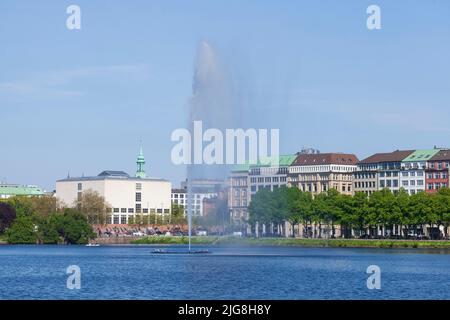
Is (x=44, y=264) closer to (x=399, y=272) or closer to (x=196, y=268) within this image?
(x=196, y=268)

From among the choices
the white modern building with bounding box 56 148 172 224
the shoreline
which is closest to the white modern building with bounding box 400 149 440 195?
the shoreline

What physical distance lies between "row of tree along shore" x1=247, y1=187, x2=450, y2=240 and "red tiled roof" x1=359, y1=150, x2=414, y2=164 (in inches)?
585

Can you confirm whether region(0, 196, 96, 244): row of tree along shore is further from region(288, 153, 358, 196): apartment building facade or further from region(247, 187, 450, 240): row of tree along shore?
region(288, 153, 358, 196): apartment building facade

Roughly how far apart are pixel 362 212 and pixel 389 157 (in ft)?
129

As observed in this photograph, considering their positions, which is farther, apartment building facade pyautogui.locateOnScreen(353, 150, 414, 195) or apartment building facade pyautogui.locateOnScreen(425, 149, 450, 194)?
apartment building facade pyautogui.locateOnScreen(353, 150, 414, 195)

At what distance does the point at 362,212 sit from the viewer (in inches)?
4365

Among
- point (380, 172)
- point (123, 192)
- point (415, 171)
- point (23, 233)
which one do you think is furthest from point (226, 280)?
point (123, 192)

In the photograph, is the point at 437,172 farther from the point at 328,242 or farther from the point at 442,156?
the point at 328,242

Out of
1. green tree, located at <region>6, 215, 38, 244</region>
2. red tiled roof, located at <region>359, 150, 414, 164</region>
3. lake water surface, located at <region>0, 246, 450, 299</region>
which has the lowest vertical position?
lake water surface, located at <region>0, 246, 450, 299</region>

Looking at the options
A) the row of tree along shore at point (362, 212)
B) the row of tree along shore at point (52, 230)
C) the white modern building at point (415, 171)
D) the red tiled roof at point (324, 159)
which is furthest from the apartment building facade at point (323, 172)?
the row of tree along shore at point (52, 230)

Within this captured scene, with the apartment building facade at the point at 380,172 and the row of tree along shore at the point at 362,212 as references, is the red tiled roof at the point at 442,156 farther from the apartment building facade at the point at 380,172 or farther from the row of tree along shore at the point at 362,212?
the row of tree along shore at the point at 362,212

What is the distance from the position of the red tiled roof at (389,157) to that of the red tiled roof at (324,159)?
16.9 feet

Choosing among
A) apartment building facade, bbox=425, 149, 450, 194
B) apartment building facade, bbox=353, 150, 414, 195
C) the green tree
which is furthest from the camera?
apartment building facade, bbox=353, 150, 414, 195

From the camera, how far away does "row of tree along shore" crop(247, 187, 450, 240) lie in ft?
347
